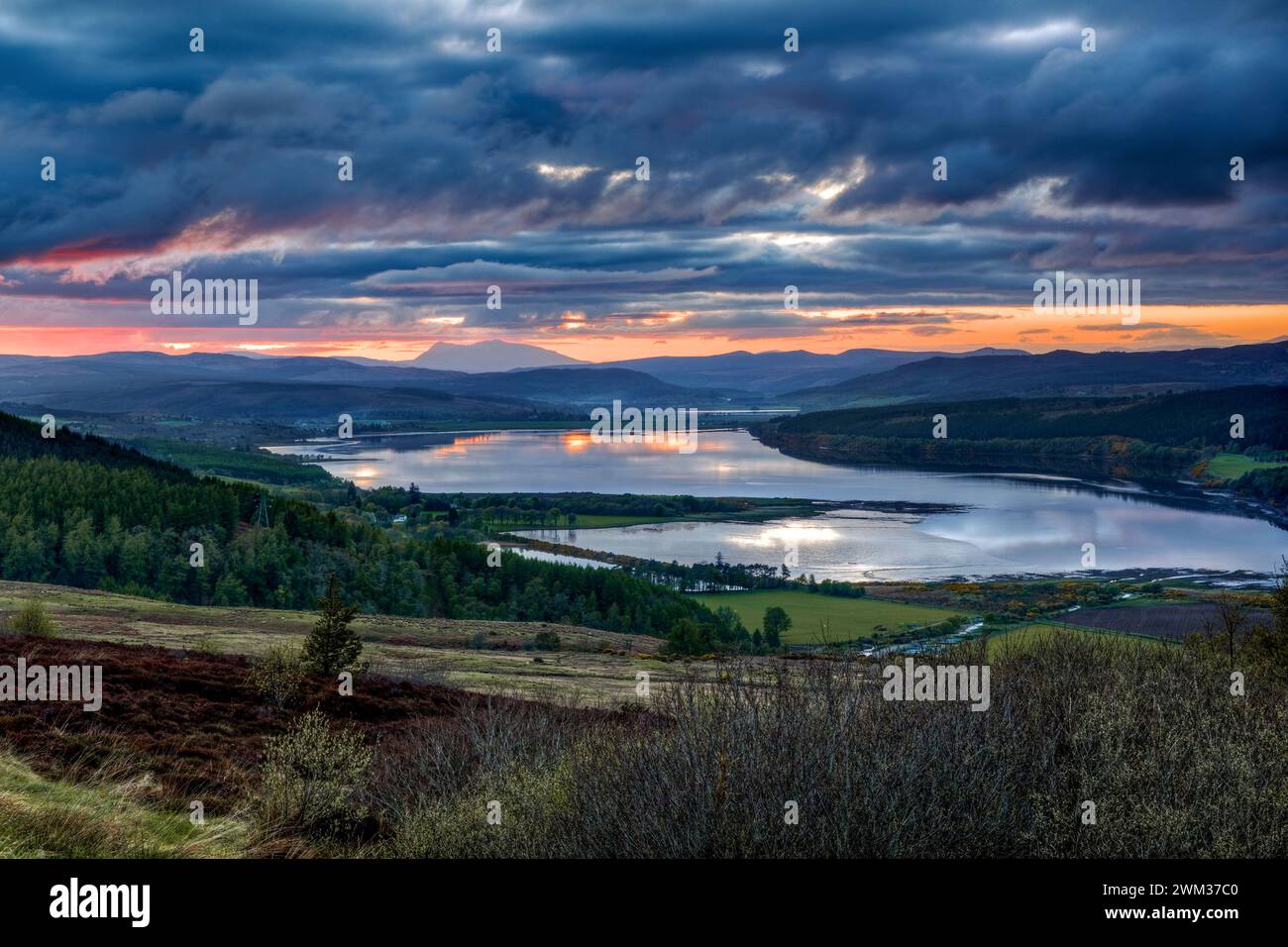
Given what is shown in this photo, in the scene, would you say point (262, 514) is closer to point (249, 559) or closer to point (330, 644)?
point (249, 559)

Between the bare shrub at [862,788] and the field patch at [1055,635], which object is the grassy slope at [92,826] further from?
the field patch at [1055,635]

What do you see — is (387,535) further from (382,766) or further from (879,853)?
(879,853)

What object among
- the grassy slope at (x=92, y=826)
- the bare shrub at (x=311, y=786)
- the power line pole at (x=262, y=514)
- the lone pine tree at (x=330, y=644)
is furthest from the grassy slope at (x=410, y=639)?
the power line pole at (x=262, y=514)

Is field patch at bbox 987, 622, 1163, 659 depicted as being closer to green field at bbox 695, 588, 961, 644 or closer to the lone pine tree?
the lone pine tree

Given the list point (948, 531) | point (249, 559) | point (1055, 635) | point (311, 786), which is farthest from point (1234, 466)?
point (311, 786)

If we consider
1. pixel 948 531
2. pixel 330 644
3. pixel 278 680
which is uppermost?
pixel 330 644
